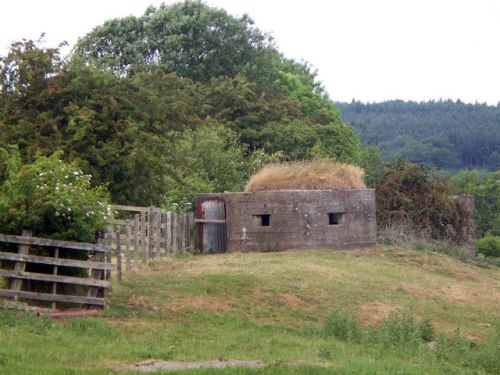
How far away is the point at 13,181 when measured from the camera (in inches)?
631

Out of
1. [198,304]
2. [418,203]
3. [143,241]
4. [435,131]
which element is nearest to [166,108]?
[143,241]

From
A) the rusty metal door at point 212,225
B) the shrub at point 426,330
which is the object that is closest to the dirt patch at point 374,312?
the shrub at point 426,330

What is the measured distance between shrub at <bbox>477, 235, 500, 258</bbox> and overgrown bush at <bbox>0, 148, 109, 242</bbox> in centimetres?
4187

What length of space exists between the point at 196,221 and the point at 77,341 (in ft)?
52.3

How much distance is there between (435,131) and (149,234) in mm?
120769

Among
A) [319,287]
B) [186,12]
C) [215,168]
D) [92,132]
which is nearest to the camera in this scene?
[319,287]

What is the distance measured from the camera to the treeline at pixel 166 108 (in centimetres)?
2511

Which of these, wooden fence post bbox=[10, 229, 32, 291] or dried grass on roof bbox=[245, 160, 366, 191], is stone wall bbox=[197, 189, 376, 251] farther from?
wooden fence post bbox=[10, 229, 32, 291]

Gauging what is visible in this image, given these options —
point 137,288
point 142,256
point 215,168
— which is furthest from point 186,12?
point 137,288

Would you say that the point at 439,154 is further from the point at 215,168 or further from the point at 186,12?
the point at 215,168

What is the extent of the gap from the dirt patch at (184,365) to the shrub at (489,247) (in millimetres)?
44257

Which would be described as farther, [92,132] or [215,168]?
[215,168]

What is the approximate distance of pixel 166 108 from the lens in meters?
28.8

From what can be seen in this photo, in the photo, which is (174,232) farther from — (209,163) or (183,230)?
(209,163)
